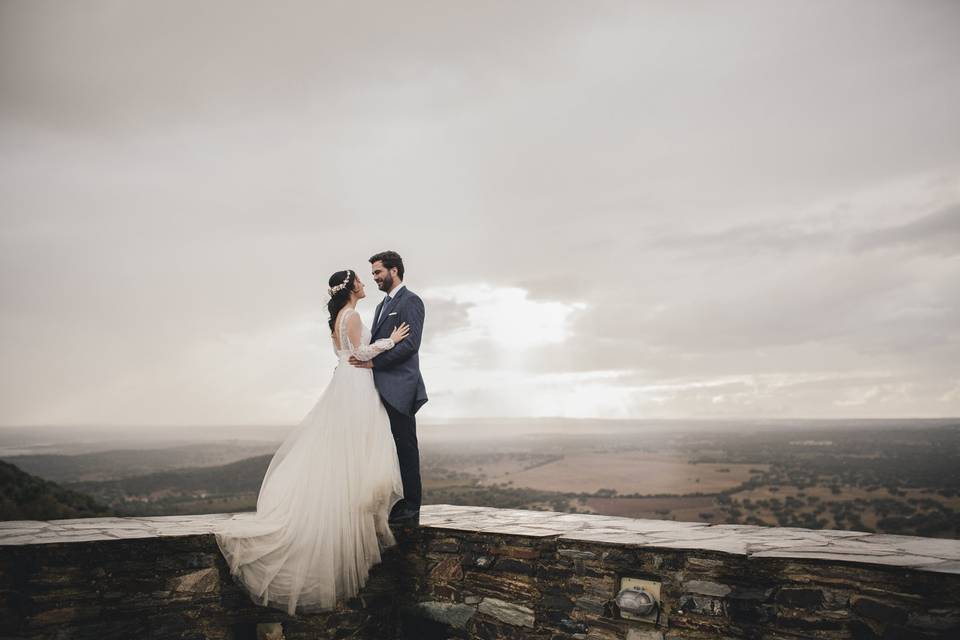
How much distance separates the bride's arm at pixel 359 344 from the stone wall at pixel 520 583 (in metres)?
1.48

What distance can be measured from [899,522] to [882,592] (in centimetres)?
2993

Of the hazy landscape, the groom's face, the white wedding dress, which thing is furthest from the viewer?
the hazy landscape

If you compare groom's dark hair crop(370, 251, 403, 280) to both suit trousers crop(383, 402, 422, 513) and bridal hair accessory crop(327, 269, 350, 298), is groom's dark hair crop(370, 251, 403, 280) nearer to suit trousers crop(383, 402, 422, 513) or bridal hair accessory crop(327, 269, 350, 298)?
bridal hair accessory crop(327, 269, 350, 298)

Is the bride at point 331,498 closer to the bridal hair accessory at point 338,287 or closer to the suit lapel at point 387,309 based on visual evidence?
the bridal hair accessory at point 338,287

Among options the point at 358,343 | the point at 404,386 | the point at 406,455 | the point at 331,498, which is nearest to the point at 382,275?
the point at 358,343

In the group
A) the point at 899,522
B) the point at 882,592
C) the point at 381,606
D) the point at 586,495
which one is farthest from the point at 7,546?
the point at 586,495

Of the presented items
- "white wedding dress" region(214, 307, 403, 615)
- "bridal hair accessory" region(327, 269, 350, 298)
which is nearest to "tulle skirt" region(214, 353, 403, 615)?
"white wedding dress" region(214, 307, 403, 615)

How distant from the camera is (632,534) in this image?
4016 mm

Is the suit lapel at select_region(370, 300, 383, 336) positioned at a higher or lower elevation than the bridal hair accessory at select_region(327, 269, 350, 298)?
lower

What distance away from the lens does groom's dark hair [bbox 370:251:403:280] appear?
495cm

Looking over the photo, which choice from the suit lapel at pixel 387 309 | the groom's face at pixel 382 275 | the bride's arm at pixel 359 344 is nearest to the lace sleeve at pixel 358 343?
the bride's arm at pixel 359 344

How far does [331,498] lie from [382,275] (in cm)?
190

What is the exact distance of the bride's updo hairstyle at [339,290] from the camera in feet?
15.8

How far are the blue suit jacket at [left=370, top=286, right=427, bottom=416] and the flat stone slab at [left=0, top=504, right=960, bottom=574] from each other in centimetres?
105
